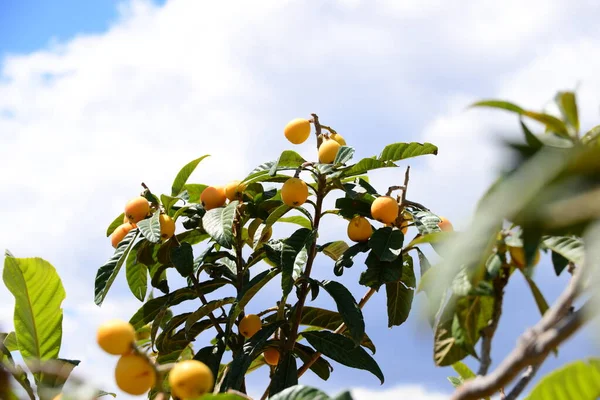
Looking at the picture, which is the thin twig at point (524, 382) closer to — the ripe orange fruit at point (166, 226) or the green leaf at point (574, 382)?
the green leaf at point (574, 382)

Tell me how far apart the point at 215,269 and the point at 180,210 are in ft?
0.89

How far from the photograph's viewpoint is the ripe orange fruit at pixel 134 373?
107 cm

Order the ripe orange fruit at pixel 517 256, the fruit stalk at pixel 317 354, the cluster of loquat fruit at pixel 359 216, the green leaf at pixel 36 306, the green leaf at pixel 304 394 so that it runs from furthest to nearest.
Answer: the fruit stalk at pixel 317 354
the cluster of loquat fruit at pixel 359 216
the green leaf at pixel 36 306
the ripe orange fruit at pixel 517 256
the green leaf at pixel 304 394

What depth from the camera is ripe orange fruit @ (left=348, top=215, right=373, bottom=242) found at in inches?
91.0

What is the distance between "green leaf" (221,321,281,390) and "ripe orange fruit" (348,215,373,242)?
0.40m

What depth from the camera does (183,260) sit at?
7.84 ft

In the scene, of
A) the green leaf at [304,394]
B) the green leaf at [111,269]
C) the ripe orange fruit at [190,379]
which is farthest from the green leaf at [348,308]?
the ripe orange fruit at [190,379]

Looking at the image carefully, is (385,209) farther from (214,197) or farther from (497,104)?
(497,104)

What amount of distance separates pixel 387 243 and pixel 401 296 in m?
0.33

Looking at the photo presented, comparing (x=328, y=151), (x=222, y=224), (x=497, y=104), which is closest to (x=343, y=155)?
(x=328, y=151)

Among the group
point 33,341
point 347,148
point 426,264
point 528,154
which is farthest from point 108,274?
point 528,154

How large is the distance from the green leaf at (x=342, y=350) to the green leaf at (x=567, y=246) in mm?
974

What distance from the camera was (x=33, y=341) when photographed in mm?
1795

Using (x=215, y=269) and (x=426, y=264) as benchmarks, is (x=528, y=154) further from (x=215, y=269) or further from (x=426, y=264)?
(x=215, y=269)
